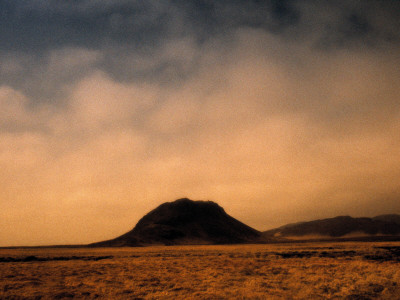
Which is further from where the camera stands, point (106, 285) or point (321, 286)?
point (106, 285)

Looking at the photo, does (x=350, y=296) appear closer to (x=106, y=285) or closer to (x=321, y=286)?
(x=321, y=286)

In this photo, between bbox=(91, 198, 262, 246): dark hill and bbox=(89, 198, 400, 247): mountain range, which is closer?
bbox=(89, 198, 400, 247): mountain range

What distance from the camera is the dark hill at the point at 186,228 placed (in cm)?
10654

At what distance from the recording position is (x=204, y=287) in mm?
16219

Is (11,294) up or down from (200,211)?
down

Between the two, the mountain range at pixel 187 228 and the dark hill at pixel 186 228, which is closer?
the mountain range at pixel 187 228

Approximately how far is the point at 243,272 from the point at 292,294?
7523 mm

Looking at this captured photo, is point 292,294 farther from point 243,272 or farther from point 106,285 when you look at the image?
point 106,285

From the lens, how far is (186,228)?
11894cm

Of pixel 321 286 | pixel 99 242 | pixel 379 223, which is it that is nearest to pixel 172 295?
pixel 321 286

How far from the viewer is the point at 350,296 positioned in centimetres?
1345

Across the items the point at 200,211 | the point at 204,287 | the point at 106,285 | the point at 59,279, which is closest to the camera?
the point at 204,287

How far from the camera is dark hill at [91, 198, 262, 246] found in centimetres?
10654

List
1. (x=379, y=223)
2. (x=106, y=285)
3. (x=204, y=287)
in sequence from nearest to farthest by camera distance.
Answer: (x=204, y=287), (x=106, y=285), (x=379, y=223)
